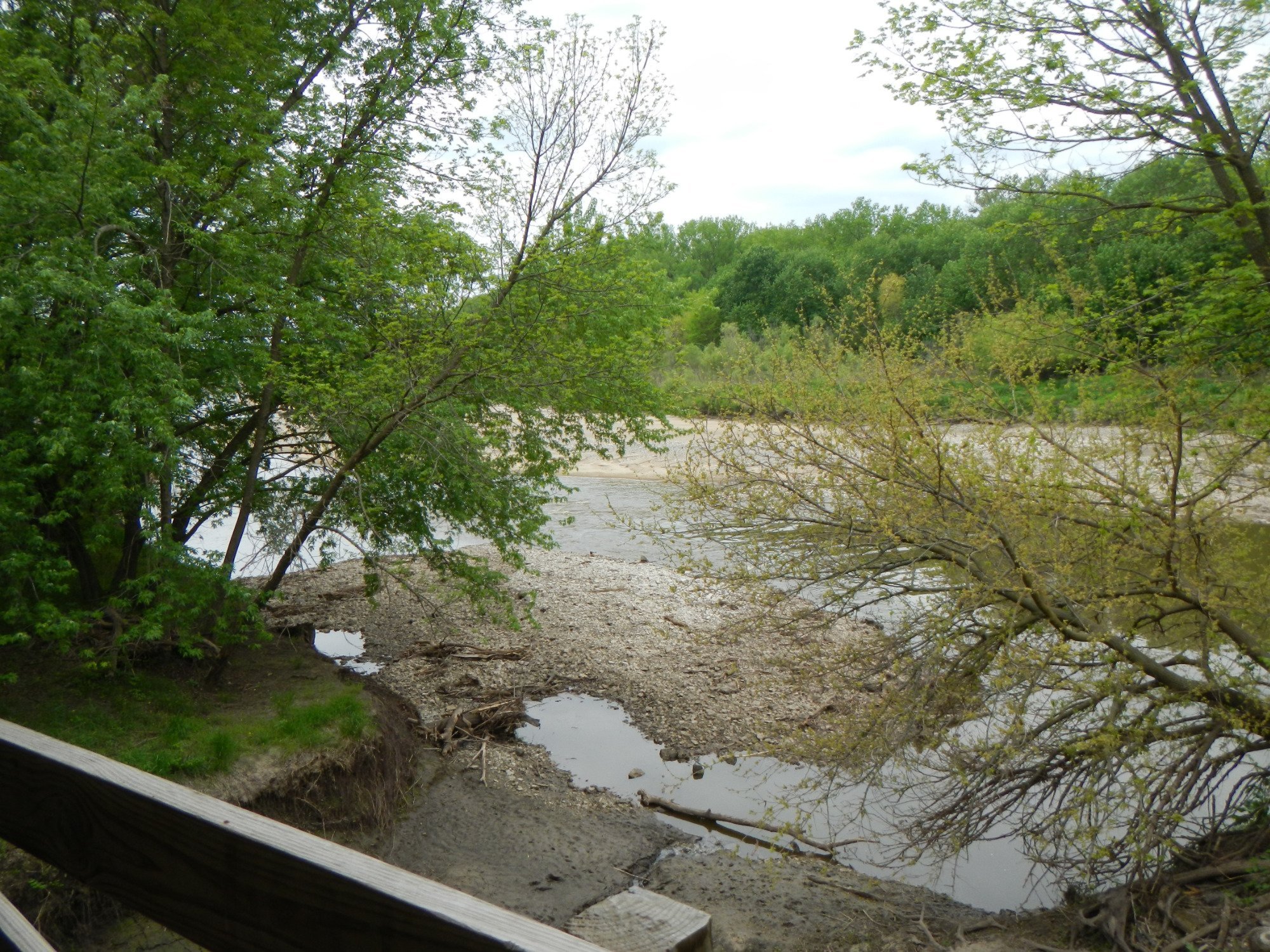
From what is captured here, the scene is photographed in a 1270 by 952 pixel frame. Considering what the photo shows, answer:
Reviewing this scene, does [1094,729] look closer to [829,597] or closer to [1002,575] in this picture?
[1002,575]

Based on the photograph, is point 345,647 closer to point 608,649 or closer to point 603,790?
point 608,649

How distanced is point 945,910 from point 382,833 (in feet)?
15.8

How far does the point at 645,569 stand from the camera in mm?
18156

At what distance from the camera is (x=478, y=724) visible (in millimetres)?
10898

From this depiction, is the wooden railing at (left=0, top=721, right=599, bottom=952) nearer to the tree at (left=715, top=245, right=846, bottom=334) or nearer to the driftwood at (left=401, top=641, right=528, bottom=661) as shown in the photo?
the driftwood at (left=401, top=641, right=528, bottom=661)

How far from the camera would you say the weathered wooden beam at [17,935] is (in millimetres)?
1222

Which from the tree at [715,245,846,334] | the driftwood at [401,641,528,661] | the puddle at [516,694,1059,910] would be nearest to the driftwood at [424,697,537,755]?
the puddle at [516,694,1059,910]

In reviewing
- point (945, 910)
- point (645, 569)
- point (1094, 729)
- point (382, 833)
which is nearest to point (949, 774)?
point (1094, 729)

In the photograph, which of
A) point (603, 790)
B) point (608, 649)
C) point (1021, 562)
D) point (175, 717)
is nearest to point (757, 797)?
point (603, 790)

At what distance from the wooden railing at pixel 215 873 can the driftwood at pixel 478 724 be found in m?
9.23

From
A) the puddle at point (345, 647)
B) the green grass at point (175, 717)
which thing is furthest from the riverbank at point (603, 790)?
the green grass at point (175, 717)

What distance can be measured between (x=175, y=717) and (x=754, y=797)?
5471mm

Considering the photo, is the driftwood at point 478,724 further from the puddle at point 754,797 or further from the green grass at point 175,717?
the green grass at point 175,717

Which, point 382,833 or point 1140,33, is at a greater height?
point 1140,33
